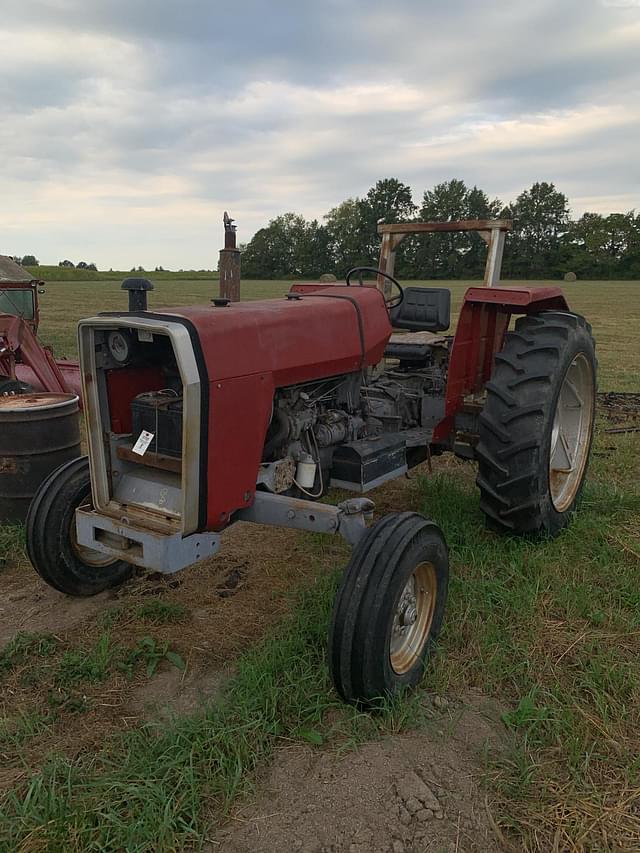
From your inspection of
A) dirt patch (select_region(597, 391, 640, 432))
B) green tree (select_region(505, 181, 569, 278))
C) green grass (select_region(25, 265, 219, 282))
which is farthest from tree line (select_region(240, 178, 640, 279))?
dirt patch (select_region(597, 391, 640, 432))

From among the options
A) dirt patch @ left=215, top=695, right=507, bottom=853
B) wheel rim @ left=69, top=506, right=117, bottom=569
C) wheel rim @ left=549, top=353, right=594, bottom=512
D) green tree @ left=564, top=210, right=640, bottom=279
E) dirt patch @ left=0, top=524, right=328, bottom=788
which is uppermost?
green tree @ left=564, top=210, right=640, bottom=279

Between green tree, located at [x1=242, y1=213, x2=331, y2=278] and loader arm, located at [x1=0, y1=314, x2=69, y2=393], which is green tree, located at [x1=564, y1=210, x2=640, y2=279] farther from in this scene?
loader arm, located at [x1=0, y1=314, x2=69, y2=393]

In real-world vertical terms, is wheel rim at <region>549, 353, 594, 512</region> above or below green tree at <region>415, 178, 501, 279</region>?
below

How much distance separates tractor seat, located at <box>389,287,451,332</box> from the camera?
14.5 feet

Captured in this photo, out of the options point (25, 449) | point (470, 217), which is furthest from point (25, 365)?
point (470, 217)

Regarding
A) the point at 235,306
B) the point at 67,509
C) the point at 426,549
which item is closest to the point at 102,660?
the point at 67,509

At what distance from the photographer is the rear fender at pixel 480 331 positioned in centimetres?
364

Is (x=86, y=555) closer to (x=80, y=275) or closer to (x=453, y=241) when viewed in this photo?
(x=453, y=241)

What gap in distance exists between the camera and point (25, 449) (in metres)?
4.03

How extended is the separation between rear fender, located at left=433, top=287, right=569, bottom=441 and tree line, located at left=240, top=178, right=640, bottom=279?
3188 cm

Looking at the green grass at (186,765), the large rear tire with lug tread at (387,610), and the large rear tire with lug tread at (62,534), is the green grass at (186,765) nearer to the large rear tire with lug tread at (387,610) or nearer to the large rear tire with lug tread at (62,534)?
the large rear tire with lug tread at (387,610)

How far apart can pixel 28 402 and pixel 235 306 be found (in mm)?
2058

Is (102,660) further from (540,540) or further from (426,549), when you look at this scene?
(540,540)

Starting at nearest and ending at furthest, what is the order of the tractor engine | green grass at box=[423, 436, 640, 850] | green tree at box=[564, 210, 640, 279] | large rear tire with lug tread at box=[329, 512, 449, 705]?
green grass at box=[423, 436, 640, 850]
large rear tire with lug tread at box=[329, 512, 449, 705]
the tractor engine
green tree at box=[564, 210, 640, 279]
